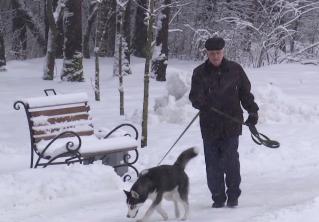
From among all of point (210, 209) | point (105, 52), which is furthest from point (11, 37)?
point (210, 209)

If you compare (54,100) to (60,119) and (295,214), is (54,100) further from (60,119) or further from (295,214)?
(295,214)

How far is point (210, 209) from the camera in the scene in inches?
257

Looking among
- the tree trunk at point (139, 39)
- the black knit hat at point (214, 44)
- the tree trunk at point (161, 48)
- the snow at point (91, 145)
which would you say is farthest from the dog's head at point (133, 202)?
the tree trunk at point (139, 39)

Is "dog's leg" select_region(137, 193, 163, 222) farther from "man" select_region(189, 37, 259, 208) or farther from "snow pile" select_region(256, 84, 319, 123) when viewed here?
"snow pile" select_region(256, 84, 319, 123)

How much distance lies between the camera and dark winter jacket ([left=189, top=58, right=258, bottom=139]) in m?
6.30

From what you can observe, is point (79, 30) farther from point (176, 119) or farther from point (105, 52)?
point (105, 52)

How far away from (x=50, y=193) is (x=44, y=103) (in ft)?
5.71

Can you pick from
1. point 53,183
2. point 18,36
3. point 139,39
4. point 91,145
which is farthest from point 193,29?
point 53,183

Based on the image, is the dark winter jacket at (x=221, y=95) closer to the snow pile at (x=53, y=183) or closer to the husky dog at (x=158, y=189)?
the husky dog at (x=158, y=189)

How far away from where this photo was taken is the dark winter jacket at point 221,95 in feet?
20.7

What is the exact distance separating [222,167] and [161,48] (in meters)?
12.9

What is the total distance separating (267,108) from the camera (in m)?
11.8

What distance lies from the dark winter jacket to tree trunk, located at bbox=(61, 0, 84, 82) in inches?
456

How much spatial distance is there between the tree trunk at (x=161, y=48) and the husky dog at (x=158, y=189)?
490 inches
